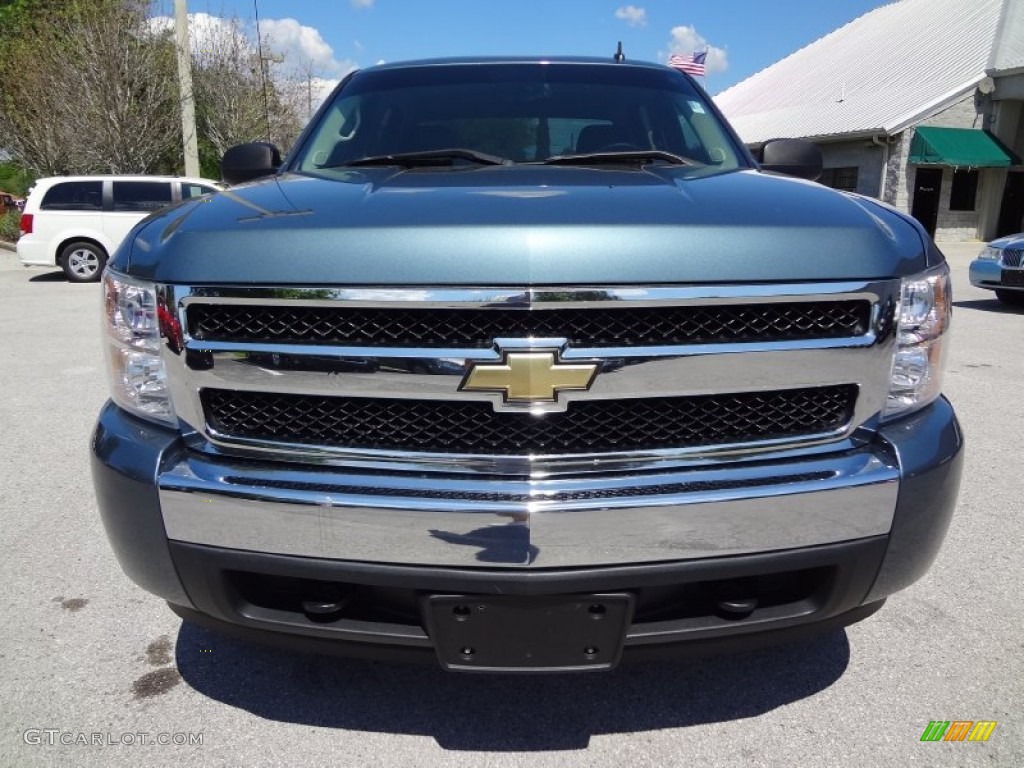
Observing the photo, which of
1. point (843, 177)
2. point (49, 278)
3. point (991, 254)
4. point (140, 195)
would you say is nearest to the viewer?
point (991, 254)

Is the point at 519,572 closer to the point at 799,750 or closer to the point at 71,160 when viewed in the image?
the point at 799,750

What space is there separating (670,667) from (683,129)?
6.62 ft

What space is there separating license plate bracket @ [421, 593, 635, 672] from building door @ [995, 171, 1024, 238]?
26460 mm

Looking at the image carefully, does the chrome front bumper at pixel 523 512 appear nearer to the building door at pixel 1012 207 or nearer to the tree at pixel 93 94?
the tree at pixel 93 94

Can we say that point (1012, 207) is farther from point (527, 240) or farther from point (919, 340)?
point (527, 240)

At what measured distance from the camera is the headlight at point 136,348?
1.82 metres

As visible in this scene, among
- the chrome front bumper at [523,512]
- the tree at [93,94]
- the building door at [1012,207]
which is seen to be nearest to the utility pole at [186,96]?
the tree at [93,94]

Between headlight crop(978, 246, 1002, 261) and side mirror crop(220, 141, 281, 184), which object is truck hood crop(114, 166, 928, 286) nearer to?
side mirror crop(220, 141, 281, 184)

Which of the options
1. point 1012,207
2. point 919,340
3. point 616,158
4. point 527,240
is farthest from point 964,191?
point 527,240

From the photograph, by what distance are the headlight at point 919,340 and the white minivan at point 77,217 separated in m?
13.2

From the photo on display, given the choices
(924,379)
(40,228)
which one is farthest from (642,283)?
(40,228)

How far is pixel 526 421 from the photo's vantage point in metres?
1.71

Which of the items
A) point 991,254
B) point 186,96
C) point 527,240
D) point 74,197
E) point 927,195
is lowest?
point 927,195

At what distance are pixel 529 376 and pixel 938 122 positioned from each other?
24499mm
